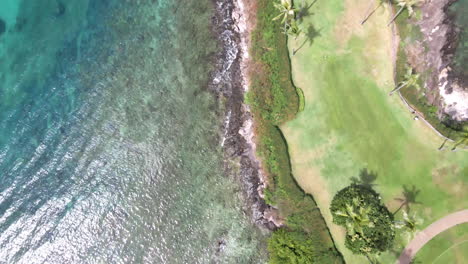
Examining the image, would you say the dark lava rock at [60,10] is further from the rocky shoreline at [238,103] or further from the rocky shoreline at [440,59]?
the rocky shoreline at [440,59]

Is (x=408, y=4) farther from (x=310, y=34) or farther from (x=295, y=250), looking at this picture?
(x=295, y=250)

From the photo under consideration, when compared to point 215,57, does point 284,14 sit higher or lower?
higher

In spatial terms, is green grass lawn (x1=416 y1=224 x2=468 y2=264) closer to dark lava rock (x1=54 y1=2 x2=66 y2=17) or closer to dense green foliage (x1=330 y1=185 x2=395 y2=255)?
dense green foliage (x1=330 y1=185 x2=395 y2=255)

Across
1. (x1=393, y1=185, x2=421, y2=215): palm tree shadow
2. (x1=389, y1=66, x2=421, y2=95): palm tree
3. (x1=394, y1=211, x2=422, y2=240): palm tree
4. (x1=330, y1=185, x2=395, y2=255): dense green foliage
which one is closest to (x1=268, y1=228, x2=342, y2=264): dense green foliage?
(x1=330, y1=185, x2=395, y2=255): dense green foliage

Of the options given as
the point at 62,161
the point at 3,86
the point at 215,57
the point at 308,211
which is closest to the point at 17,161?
the point at 62,161

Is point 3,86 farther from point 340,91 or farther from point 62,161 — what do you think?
point 340,91
